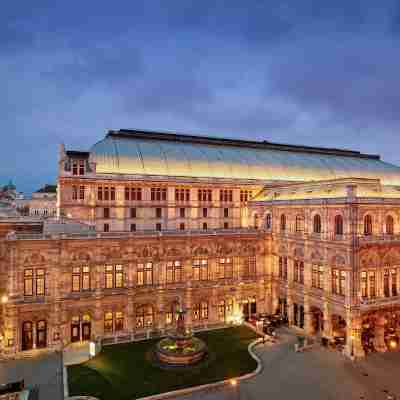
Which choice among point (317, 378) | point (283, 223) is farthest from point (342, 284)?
point (283, 223)

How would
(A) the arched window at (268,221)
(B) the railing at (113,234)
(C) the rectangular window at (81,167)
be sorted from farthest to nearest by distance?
(A) the arched window at (268,221)
(C) the rectangular window at (81,167)
(B) the railing at (113,234)

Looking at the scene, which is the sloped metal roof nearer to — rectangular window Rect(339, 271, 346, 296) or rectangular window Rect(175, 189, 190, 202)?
rectangular window Rect(175, 189, 190, 202)

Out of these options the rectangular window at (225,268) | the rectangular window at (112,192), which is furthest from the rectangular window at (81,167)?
the rectangular window at (225,268)

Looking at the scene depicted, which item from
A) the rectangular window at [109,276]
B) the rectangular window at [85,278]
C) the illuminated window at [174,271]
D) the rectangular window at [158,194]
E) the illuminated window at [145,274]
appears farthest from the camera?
the rectangular window at [158,194]

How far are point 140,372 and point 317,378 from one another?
19.2 meters

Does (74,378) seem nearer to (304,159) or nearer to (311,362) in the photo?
(311,362)

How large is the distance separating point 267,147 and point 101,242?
46195mm

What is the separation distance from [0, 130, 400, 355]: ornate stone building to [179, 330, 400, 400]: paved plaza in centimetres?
343

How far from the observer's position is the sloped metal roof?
199 feet

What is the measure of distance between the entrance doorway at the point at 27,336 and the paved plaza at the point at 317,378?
887 inches

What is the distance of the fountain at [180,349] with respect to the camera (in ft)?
127

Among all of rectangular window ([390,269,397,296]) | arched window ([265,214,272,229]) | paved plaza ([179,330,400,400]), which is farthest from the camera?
arched window ([265,214,272,229])

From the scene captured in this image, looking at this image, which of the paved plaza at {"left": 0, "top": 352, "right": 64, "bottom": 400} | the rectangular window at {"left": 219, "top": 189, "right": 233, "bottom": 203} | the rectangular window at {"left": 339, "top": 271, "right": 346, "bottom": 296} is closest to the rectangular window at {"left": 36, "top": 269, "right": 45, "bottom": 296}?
the paved plaza at {"left": 0, "top": 352, "right": 64, "bottom": 400}

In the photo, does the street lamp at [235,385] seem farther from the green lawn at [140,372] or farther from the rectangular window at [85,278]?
the rectangular window at [85,278]
